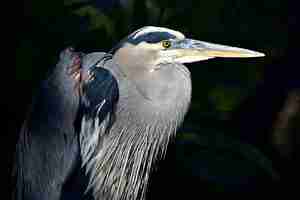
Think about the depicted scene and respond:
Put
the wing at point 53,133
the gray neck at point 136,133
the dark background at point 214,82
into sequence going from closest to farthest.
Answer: the wing at point 53,133 < the gray neck at point 136,133 < the dark background at point 214,82

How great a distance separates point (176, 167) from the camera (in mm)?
5059

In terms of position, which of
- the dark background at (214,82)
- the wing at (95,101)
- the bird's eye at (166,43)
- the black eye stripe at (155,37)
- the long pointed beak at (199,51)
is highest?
the black eye stripe at (155,37)

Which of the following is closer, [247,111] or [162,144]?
[162,144]

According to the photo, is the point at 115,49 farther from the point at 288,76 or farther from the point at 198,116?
the point at 288,76

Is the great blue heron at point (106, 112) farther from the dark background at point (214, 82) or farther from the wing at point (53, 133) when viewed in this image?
the dark background at point (214, 82)

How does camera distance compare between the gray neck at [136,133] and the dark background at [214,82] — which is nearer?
the gray neck at [136,133]

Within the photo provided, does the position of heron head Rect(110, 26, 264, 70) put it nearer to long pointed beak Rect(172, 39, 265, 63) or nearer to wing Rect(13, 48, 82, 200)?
long pointed beak Rect(172, 39, 265, 63)

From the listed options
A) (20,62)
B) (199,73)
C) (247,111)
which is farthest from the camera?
(247,111)

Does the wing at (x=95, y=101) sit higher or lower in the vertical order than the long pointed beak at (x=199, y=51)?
lower

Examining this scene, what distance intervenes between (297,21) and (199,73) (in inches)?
31.3

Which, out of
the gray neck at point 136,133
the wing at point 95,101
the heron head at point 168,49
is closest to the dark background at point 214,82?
the gray neck at point 136,133

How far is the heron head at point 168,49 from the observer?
3.61 metres

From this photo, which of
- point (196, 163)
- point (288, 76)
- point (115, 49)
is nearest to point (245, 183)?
point (196, 163)

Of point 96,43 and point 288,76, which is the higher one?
point 96,43
